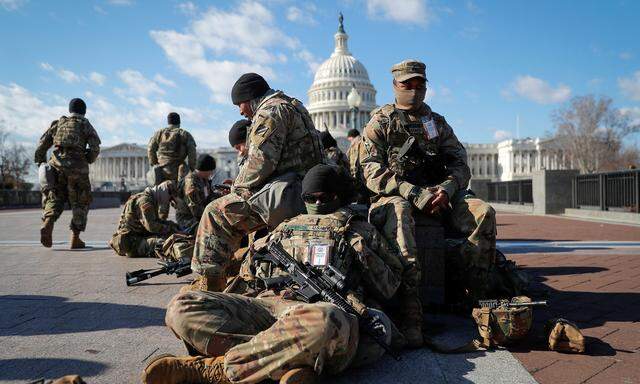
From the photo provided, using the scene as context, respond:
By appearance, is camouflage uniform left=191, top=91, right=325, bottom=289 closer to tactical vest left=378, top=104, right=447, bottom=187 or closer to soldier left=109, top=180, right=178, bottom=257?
tactical vest left=378, top=104, right=447, bottom=187

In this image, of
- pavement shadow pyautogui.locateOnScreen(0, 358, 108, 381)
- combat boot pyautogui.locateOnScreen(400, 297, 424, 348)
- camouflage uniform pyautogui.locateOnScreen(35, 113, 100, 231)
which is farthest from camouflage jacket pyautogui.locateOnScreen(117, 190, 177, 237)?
combat boot pyautogui.locateOnScreen(400, 297, 424, 348)

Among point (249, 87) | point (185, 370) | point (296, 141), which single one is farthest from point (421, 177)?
point (185, 370)

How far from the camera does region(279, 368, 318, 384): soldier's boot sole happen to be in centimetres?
209

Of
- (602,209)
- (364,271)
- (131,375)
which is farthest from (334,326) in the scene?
(602,209)

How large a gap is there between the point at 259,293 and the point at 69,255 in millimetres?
5335

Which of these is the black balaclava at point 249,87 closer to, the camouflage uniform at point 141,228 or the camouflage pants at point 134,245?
the camouflage uniform at point 141,228

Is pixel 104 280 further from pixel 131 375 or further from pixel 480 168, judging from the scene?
pixel 480 168

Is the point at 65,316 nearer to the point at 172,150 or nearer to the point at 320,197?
the point at 320,197

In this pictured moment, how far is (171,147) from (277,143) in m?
5.93

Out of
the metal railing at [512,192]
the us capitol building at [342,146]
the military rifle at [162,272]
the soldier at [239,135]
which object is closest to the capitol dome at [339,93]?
the us capitol building at [342,146]

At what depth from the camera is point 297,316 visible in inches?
89.4

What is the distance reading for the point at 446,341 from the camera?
3.10 metres

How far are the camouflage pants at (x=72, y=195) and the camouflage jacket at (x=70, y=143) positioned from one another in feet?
0.45

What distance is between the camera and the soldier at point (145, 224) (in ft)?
22.0
